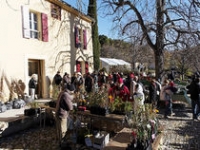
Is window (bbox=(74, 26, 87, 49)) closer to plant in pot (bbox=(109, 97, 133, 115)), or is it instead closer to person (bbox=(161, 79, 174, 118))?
person (bbox=(161, 79, 174, 118))

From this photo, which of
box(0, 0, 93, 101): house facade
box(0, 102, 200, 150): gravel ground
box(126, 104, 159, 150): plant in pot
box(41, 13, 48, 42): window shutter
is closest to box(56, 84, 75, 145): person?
box(0, 102, 200, 150): gravel ground

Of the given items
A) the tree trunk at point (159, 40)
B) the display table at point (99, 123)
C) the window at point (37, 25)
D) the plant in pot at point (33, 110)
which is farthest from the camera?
the tree trunk at point (159, 40)

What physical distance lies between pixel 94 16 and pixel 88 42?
2980mm

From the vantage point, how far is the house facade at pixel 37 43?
998 cm

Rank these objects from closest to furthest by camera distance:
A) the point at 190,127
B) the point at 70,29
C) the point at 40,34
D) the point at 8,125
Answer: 1. the point at 8,125
2. the point at 190,127
3. the point at 40,34
4. the point at 70,29

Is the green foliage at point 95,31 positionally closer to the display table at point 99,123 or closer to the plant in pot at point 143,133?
the display table at point 99,123

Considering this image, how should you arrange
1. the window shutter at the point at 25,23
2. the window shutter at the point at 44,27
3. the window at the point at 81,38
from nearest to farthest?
the window shutter at the point at 25,23, the window shutter at the point at 44,27, the window at the point at 81,38

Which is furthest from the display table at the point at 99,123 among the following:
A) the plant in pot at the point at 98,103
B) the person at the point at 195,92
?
the person at the point at 195,92

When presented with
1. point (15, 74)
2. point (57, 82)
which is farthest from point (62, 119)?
point (57, 82)

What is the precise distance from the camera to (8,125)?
6.83 metres

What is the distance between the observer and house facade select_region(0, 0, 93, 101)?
32.7 feet

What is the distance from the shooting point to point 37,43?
38.8 ft

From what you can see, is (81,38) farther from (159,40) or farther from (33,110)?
(33,110)

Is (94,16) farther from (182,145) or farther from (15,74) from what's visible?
(182,145)
